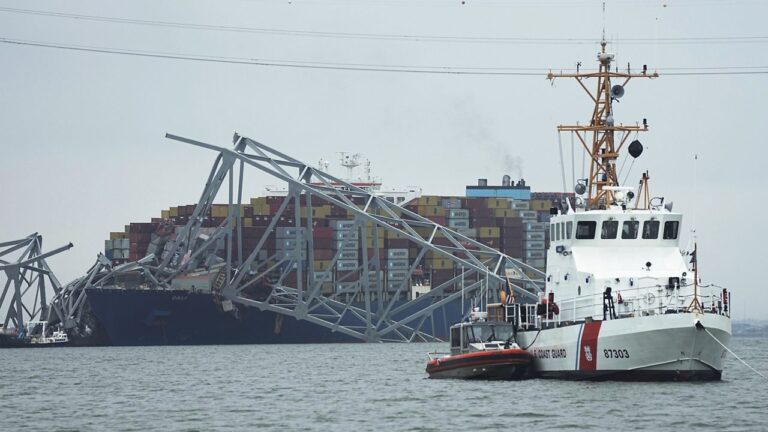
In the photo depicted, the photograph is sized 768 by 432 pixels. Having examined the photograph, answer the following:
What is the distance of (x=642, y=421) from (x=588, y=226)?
1399 cm

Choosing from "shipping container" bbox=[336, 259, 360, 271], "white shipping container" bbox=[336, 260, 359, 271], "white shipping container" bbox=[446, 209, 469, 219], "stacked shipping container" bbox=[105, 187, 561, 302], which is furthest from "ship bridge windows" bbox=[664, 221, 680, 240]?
"white shipping container" bbox=[446, 209, 469, 219]

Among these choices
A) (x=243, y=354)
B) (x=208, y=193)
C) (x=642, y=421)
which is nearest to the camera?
(x=642, y=421)

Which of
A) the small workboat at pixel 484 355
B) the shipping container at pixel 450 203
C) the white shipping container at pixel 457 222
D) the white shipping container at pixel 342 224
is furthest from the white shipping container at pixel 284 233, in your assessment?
the small workboat at pixel 484 355

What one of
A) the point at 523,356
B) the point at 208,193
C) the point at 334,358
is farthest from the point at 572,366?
the point at 208,193

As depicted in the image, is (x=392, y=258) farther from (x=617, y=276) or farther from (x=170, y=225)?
(x=617, y=276)

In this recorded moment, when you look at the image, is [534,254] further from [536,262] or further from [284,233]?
[284,233]

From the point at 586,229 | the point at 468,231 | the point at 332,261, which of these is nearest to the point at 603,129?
the point at 586,229

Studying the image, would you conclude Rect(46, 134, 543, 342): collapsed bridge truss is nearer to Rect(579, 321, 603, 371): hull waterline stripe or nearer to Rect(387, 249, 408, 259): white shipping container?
Rect(387, 249, 408, 259): white shipping container

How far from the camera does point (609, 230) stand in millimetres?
52094

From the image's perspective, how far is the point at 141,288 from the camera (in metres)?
121

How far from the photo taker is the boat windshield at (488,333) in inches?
2142

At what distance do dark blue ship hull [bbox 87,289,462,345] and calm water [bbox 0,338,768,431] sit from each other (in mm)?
48924

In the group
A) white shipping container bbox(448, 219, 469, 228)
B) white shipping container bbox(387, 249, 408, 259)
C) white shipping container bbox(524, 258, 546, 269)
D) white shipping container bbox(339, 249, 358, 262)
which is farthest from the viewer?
white shipping container bbox(448, 219, 469, 228)

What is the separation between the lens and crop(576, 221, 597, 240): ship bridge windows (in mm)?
52250
